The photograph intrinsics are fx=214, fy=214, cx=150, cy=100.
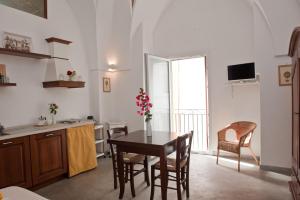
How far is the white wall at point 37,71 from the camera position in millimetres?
3398

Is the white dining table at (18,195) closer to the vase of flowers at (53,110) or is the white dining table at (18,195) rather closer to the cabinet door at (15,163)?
the cabinet door at (15,163)

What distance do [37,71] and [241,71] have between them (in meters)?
3.74

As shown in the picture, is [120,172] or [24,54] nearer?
[120,172]

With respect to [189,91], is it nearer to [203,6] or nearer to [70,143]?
[203,6]

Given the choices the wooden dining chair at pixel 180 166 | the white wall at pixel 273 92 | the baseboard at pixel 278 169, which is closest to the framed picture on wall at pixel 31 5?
the wooden dining chair at pixel 180 166

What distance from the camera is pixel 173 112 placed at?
5352 mm

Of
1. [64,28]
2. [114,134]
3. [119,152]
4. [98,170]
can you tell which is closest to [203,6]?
[64,28]

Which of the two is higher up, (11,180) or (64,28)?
(64,28)

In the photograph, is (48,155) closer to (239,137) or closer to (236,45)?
(239,137)

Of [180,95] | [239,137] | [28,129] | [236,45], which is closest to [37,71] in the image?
[28,129]

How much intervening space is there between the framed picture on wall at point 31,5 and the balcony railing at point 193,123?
3507mm

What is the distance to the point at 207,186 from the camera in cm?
314

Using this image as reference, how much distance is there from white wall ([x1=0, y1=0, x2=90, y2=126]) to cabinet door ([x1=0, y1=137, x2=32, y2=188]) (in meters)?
0.65

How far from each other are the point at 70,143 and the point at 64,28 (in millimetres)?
2303
